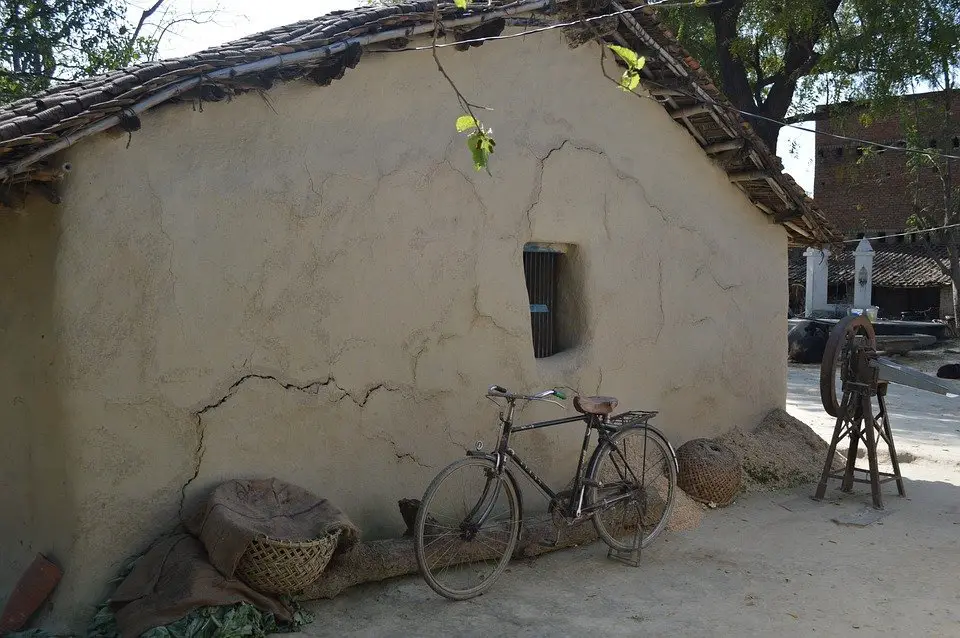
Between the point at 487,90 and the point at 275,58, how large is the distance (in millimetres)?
1762

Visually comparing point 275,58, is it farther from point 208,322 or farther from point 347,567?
point 347,567

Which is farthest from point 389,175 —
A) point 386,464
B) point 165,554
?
point 165,554

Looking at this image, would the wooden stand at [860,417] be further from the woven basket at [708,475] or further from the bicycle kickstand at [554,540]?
the bicycle kickstand at [554,540]

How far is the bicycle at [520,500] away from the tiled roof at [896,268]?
77.4 feet

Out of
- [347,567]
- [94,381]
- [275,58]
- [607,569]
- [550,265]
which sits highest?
[275,58]

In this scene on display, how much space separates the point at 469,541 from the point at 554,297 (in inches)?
92.2

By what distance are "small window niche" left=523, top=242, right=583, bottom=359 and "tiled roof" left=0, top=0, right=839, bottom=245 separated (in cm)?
157

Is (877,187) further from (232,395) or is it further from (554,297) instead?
(232,395)

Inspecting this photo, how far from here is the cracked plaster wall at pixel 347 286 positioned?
4.27 metres

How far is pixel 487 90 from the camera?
5.86 m

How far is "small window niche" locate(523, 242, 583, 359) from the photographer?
6.43 metres

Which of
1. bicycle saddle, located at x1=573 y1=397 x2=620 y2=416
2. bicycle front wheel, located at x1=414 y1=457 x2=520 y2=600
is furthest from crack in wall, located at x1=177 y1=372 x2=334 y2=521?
bicycle saddle, located at x1=573 y1=397 x2=620 y2=416

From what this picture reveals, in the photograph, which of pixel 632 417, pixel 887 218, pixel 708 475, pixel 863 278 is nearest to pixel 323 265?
pixel 632 417

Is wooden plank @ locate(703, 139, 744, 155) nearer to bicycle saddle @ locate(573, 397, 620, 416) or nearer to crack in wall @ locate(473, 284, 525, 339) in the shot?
crack in wall @ locate(473, 284, 525, 339)
